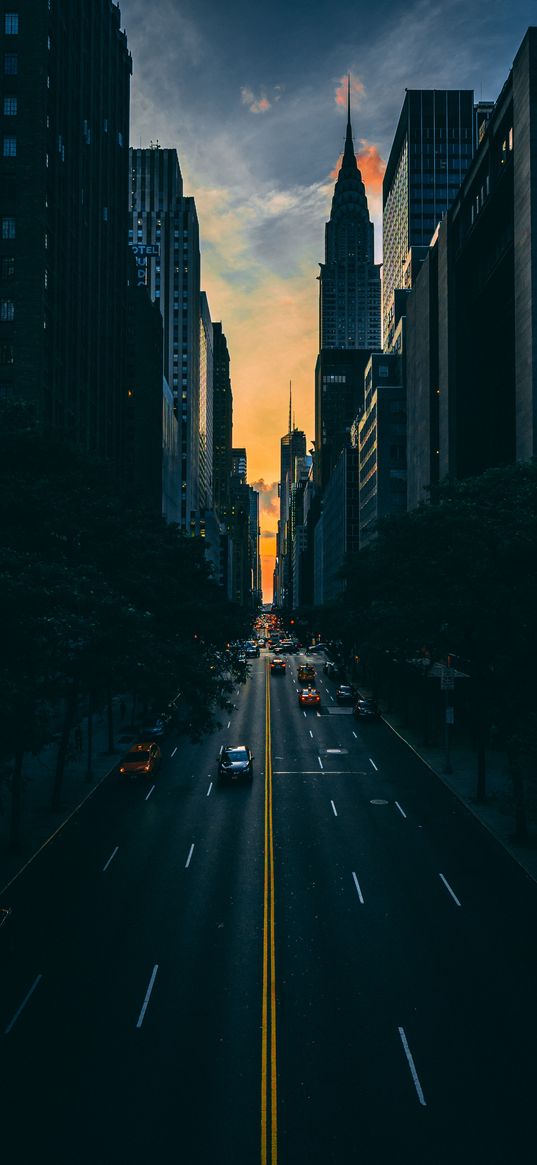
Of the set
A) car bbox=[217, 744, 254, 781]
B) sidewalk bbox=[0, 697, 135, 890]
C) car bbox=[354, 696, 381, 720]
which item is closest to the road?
sidewalk bbox=[0, 697, 135, 890]

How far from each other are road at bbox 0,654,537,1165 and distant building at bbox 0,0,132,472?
38.4m

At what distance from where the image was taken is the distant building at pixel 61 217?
5688cm

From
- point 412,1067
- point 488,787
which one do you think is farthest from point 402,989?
point 488,787

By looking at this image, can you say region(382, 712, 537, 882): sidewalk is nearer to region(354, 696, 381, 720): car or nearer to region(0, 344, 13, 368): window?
region(354, 696, 381, 720): car

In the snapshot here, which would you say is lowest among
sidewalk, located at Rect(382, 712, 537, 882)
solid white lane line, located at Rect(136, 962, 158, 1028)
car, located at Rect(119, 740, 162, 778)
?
solid white lane line, located at Rect(136, 962, 158, 1028)

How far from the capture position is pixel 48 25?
2365 inches

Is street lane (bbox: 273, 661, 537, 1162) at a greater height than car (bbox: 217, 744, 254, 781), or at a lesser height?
lesser

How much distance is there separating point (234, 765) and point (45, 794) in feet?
26.6

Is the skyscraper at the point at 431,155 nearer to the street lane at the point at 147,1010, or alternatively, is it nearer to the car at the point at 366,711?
the car at the point at 366,711

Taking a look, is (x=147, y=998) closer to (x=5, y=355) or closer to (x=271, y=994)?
(x=271, y=994)

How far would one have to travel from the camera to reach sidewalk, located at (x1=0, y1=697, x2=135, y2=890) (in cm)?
2262

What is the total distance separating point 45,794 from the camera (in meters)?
30.3

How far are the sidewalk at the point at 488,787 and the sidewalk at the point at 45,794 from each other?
14.6 metres

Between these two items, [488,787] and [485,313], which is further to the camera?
[485,313]
